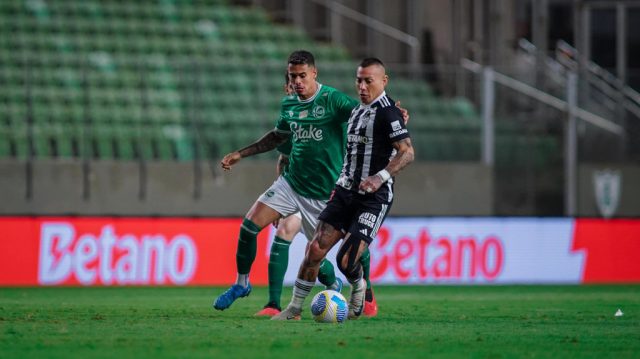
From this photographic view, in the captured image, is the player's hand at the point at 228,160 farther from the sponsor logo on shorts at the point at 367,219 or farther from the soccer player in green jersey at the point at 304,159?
the sponsor logo on shorts at the point at 367,219

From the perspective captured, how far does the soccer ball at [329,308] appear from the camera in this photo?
10.6 metres

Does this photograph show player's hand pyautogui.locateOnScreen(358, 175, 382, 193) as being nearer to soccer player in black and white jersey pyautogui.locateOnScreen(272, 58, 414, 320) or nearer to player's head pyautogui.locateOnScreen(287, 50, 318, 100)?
soccer player in black and white jersey pyautogui.locateOnScreen(272, 58, 414, 320)

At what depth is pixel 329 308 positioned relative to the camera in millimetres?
10648

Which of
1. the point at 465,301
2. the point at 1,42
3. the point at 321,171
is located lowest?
the point at 465,301

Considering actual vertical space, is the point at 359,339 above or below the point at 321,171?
below

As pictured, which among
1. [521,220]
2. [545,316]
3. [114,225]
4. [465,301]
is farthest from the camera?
[521,220]

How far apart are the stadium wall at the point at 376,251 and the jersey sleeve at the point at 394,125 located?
340 inches

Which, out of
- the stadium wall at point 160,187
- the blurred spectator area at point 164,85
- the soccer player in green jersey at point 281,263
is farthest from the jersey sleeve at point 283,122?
the blurred spectator area at point 164,85

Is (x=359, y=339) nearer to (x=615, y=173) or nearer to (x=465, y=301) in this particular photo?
(x=465, y=301)

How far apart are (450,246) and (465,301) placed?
498cm

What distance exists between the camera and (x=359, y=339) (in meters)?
9.29

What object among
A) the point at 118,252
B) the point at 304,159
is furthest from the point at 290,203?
the point at 118,252

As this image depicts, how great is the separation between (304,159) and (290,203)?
423 mm

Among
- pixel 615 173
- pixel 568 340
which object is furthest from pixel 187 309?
pixel 615 173
